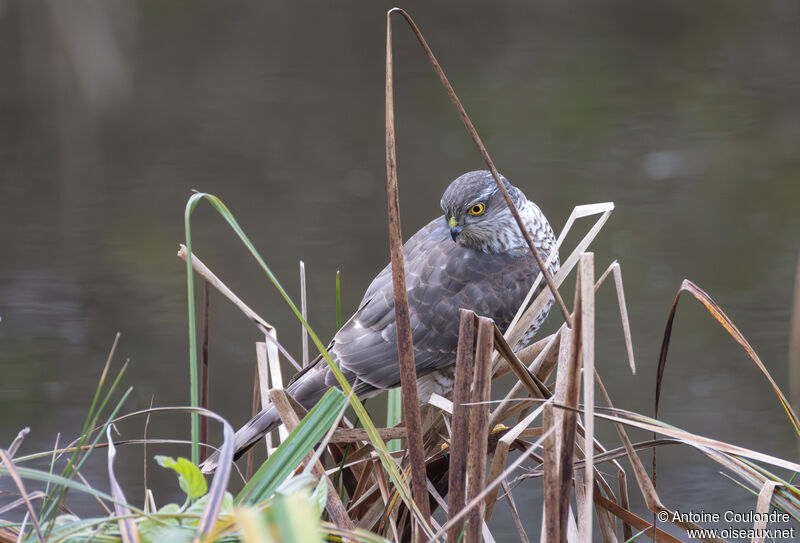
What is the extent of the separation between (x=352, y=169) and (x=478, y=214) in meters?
4.74

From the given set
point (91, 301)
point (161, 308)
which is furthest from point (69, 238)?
point (161, 308)

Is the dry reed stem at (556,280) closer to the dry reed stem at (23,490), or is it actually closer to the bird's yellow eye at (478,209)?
the bird's yellow eye at (478,209)

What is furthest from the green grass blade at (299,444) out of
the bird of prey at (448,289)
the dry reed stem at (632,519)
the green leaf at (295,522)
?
the bird of prey at (448,289)

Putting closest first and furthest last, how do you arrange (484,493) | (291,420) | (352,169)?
(484,493) < (291,420) < (352,169)

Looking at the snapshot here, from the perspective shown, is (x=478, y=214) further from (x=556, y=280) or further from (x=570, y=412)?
(x=570, y=412)

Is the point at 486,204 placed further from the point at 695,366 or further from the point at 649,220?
the point at 649,220

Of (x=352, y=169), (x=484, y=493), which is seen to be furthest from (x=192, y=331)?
(x=352, y=169)

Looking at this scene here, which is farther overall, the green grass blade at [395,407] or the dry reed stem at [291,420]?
the green grass blade at [395,407]

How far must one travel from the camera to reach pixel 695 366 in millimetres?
5211

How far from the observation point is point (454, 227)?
269cm

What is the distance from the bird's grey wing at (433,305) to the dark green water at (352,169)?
175cm

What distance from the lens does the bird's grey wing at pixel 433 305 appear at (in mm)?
2602

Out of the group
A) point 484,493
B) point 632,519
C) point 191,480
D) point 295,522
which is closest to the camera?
point 295,522

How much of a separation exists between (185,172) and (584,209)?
5.80 meters
